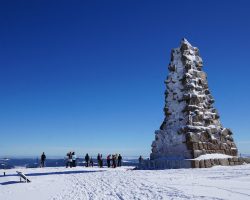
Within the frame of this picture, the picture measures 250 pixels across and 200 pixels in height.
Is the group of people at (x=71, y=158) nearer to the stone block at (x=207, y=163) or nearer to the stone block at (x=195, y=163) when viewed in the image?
the stone block at (x=195, y=163)

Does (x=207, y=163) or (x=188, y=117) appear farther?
(x=188, y=117)

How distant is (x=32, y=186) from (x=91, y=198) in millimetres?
6002

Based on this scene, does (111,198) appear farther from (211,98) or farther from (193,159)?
(211,98)

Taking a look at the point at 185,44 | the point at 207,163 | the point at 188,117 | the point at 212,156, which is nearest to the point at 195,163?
the point at 207,163

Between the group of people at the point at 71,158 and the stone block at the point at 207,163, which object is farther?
the group of people at the point at 71,158

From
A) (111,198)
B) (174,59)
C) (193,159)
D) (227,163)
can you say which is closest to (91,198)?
(111,198)

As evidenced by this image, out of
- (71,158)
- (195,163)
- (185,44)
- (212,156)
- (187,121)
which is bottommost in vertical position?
(195,163)

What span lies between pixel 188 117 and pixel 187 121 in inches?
13.6

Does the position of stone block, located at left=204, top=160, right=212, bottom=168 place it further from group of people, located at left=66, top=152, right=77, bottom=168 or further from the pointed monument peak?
group of people, located at left=66, top=152, right=77, bottom=168

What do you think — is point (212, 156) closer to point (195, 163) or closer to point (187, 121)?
point (195, 163)

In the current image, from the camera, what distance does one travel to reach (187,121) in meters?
24.8

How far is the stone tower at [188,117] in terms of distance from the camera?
24031mm

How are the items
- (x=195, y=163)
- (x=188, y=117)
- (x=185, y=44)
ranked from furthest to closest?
(x=185, y=44), (x=188, y=117), (x=195, y=163)

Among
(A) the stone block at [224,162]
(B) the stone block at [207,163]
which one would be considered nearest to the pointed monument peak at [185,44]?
(A) the stone block at [224,162]
